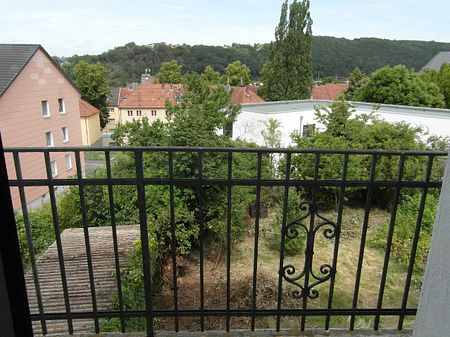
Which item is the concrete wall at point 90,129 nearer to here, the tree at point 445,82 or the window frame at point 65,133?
the window frame at point 65,133

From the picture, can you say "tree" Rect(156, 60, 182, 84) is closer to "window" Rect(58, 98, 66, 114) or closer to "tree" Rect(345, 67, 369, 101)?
"tree" Rect(345, 67, 369, 101)

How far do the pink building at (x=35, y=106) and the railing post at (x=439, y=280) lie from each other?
12159mm

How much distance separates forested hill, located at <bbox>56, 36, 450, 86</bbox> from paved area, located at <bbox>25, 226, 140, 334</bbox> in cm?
409

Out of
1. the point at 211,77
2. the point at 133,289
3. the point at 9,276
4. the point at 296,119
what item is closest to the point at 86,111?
the point at 211,77

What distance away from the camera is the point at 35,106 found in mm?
14398

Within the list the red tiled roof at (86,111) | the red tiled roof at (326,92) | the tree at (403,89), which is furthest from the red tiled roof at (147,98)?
the tree at (403,89)

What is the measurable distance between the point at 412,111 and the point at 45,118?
1637 centimetres

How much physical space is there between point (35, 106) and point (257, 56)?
28145 mm

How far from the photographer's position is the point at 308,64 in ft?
77.5

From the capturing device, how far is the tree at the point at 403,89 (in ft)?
60.6

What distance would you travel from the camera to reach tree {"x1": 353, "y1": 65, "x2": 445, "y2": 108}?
18484mm

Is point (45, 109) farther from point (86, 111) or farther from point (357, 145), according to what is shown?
point (357, 145)

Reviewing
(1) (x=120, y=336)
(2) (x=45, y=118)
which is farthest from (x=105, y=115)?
(1) (x=120, y=336)

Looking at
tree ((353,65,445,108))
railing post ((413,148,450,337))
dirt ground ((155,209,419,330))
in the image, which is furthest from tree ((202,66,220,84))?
railing post ((413,148,450,337))
